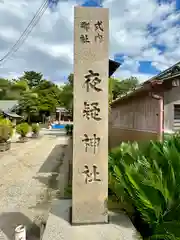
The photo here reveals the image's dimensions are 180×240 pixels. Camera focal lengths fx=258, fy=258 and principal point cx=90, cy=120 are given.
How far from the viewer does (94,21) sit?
3.44 metres

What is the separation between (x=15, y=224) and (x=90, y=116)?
260 cm

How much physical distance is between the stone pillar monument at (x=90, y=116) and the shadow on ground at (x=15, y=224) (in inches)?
51.2

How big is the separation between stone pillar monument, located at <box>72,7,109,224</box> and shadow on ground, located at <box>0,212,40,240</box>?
51.2 inches

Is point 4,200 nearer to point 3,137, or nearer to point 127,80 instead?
point 3,137

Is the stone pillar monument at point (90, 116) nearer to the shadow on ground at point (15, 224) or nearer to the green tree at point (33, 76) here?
the shadow on ground at point (15, 224)

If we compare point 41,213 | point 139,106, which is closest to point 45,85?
point 139,106

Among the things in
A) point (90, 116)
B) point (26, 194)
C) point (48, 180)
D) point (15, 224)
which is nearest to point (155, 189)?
point (90, 116)

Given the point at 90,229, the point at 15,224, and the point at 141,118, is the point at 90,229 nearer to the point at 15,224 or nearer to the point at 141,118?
the point at 15,224

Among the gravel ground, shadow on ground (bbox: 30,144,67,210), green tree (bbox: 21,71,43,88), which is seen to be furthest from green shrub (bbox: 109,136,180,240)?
green tree (bbox: 21,71,43,88)

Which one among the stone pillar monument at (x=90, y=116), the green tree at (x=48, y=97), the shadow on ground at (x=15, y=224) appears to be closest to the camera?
the stone pillar monument at (x=90, y=116)

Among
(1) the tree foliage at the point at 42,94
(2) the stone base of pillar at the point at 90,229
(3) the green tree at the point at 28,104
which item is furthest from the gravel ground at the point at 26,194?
(3) the green tree at the point at 28,104

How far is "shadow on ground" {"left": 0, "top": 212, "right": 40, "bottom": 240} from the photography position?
4.22 m

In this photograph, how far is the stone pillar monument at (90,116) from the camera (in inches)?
133

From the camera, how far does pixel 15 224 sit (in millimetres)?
4582
